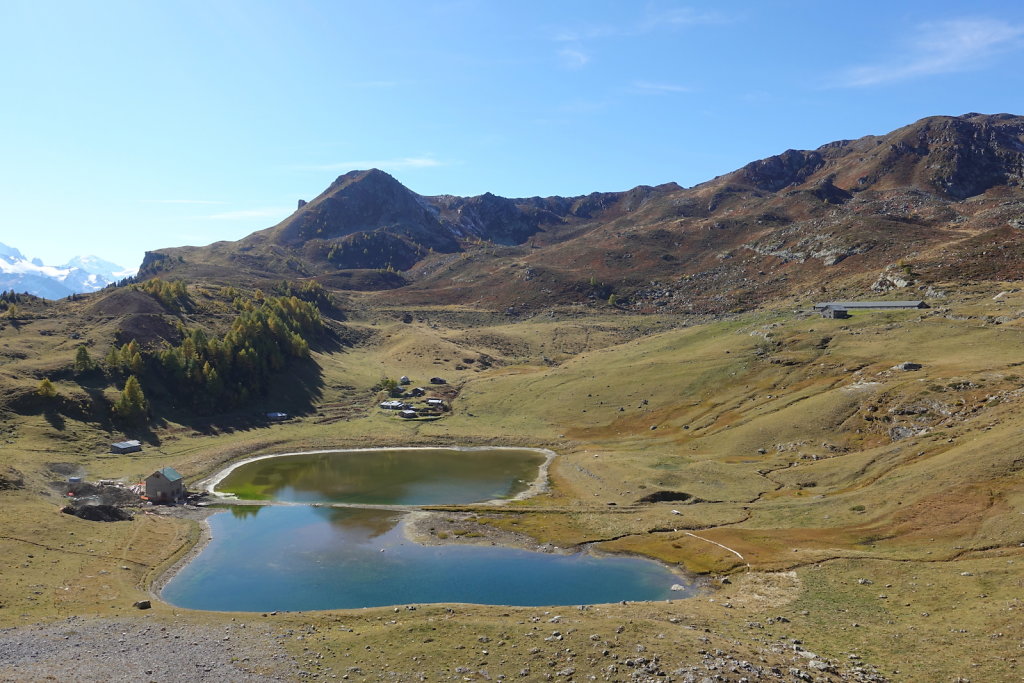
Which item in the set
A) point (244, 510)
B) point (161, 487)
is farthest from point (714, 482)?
point (161, 487)

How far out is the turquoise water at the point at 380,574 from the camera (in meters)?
58.2

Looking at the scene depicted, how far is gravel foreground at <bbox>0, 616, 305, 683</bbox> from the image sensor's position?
128ft

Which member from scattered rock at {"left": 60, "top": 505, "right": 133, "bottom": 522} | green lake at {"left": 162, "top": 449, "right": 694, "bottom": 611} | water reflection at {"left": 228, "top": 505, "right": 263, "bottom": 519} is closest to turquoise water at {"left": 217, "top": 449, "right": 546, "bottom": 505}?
green lake at {"left": 162, "top": 449, "right": 694, "bottom": 611}

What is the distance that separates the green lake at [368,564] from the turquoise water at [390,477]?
49 centimetres

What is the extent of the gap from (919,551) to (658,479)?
128ft

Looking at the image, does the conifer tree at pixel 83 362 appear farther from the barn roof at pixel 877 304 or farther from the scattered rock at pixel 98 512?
the barn roof at pixel 877 304

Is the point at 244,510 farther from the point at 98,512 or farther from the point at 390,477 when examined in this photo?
the point at 390,477

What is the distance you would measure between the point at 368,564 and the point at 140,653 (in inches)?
1065

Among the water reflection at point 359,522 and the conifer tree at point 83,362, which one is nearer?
the water reflection at point 359,522

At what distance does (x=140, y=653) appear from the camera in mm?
42812

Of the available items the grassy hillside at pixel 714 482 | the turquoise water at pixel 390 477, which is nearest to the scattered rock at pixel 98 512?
the grassy hillside at pixel 714 482

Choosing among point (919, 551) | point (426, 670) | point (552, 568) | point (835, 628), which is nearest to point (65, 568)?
point (426, 670)

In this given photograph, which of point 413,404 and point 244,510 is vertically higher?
point 413,404

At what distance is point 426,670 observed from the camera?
38.2 meters
